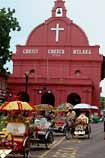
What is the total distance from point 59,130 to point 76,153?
15248 millimetres

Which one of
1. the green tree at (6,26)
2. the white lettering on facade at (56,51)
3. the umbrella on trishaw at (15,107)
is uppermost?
the white lettering on facade at (56,51)

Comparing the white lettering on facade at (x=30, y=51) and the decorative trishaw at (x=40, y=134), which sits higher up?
the white lettering on facade at (x=30, y=51)

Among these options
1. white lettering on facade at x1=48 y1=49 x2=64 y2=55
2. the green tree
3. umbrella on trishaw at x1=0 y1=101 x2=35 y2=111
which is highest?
white lettering on facade at x1=48 y1=49 x2=64 y2=55

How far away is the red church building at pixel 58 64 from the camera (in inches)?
3078

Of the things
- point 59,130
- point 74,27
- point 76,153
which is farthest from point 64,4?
point 76,153

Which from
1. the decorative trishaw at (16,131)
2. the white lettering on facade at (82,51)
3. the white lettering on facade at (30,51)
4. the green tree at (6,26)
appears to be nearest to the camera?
the decorative trishaw at (16,131)

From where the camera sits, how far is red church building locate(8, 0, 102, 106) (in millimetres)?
78188

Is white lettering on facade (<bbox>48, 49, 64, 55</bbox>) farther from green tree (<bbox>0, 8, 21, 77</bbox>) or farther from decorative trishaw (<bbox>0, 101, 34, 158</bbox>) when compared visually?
decorative trishaw (<bbox>0, 101, 34, 158</bbox>)

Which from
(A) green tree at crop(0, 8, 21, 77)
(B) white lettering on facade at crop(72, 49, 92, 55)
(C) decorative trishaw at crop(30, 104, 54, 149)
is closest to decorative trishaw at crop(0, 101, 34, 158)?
(C) decorative trishaw at crop(30, 104, 54, 149)

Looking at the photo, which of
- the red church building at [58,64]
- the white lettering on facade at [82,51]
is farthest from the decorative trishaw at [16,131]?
the white lettering on facade at [82,51]

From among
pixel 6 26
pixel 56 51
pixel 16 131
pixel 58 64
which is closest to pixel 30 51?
pixel 56 51

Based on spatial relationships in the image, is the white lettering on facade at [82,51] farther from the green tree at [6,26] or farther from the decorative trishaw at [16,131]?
the decorative trishaw at [16,131]

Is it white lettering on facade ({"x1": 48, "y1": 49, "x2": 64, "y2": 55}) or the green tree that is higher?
white lettering on facade ({"x1": 48, "y1": 49, "x2": 64, "y2": 55})

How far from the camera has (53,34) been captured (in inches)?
3268
